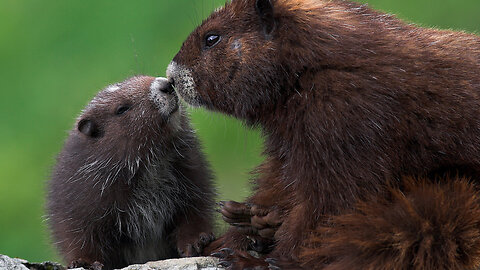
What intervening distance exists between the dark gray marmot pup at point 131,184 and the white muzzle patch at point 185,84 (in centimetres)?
75

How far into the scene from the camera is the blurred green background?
9016 millimetres

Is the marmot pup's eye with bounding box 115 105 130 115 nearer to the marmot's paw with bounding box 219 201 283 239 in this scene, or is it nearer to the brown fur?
the brown fur

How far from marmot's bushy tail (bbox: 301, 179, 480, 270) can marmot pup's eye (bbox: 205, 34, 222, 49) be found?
139 cm

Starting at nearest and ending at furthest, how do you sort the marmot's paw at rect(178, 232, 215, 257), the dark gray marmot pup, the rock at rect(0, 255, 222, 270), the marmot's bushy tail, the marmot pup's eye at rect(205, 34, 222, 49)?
the marmot's bushy tail → the rock at rect(0, 255, 222, 270) → the marmot pup's eye at rect(205, 34, 222, 49) → the marmot's paw at rect(178, 232, 215, 257) → the dark gray marmot pup

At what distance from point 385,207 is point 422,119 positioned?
496 millimetres

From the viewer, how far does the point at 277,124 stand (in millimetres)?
5008

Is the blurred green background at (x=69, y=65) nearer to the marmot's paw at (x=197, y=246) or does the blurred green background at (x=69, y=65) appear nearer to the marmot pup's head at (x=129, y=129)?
the marmot pup's head at (x=129, y=129)

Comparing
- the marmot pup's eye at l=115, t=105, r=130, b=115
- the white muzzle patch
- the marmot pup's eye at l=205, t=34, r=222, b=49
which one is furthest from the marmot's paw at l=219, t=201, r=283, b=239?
the marmot pup's eye at l=115, t=105, r=130, b=115

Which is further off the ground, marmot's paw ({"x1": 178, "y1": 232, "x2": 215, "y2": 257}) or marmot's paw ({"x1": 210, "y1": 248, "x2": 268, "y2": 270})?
marmot's paw ({"x1": 210, "y1": 248, "x2": 268, "y2": 270})

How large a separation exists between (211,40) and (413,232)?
5.71 feet

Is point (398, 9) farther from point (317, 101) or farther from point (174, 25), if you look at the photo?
point (317, 101)

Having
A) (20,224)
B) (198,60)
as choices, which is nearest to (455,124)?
(198,60)

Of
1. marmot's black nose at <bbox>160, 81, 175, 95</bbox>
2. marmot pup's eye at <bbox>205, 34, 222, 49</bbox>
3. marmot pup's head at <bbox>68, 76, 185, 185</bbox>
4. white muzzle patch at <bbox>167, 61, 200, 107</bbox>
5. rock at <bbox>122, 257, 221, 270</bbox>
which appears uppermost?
marmot pup's eye at <bbox>205, 34, 222, 49</bbox>

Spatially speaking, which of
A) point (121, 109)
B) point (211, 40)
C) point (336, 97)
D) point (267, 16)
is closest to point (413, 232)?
point (336, 97)
